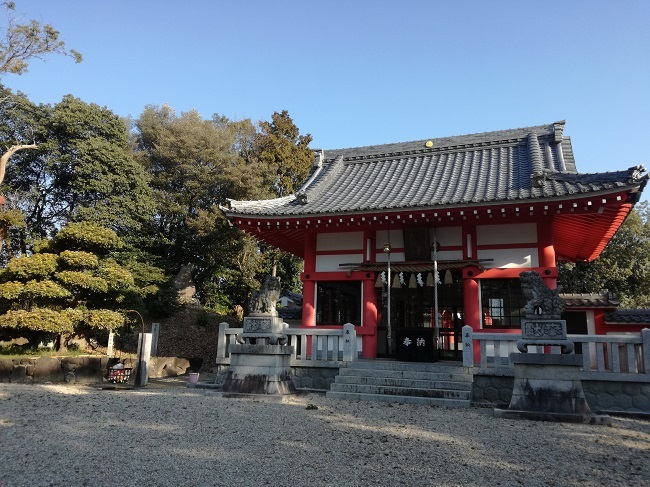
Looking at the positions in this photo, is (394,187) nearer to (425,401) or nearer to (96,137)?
(425,401)

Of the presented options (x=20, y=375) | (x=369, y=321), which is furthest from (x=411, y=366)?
(x=20, y=375)

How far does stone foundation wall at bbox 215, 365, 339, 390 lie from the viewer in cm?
1011

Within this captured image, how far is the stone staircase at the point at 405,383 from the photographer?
846 cm

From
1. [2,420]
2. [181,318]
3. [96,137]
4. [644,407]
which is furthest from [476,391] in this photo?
[96,137]

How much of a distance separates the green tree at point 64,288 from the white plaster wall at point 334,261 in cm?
735

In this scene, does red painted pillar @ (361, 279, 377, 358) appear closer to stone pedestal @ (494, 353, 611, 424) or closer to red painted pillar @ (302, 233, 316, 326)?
red painted pillar @ (302, 233, 316, 326)

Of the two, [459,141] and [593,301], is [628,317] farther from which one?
[459,141]

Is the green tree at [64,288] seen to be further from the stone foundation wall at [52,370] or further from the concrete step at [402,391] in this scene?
the concrete step at [402,391]

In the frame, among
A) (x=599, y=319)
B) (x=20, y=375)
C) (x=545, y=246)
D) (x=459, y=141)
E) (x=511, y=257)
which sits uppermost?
(x=459, y=141)

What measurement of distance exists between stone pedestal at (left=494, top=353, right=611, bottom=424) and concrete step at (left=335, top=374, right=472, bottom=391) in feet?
5.11

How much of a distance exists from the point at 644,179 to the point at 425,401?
6.48m

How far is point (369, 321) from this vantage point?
11852mm

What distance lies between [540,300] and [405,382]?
3.25m

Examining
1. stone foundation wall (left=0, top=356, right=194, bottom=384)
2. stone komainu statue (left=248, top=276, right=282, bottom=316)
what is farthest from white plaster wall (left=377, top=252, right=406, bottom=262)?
stone foundation wall (left=0, top=356, right=194, bottom=384)
